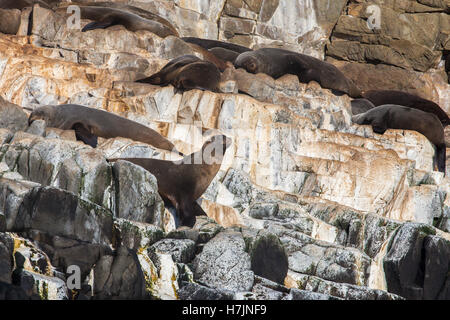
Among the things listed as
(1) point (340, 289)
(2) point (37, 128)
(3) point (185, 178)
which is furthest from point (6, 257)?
(2) point (37, 128)

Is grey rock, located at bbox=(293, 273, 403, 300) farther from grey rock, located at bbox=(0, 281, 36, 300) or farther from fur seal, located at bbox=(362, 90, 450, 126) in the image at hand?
fur seal, located at bbox=(362, 90, 450, 126)

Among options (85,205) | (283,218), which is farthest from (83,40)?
(85,205)

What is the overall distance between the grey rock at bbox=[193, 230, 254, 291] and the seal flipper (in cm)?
380

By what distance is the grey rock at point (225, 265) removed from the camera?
29.5 feet

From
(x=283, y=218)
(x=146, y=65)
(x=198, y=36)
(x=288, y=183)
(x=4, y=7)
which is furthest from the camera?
(x=198, y=36)

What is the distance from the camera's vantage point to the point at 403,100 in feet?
69.1

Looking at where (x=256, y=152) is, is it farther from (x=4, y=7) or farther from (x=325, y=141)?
(x=4, y=7)

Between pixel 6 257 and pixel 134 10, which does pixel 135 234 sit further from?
pixel 134 10

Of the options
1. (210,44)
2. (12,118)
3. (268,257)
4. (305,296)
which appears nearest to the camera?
(305,296)

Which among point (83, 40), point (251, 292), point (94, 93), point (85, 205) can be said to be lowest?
point (251, 292)

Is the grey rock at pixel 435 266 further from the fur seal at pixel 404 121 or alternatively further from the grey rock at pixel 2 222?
the fur seal at pixel 404 121

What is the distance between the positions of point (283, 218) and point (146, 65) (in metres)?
7.23

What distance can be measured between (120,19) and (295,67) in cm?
449

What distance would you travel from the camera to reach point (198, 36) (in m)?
23.4
